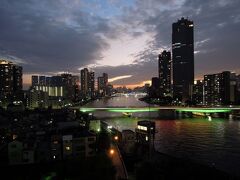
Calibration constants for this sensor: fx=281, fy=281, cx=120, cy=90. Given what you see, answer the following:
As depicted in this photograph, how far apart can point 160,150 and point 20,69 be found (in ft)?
176

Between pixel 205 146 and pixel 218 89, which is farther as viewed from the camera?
pixel 218 89

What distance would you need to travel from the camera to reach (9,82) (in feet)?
192

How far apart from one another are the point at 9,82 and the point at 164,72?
73720 mm

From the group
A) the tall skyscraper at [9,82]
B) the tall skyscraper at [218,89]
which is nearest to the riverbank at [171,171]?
the tall skyscraper at [9,82]

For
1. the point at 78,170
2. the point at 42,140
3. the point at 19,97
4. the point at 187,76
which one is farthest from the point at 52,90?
the point at 78,170

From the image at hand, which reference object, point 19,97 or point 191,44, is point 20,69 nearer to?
point 19,97

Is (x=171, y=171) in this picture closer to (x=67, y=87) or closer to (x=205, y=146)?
(x=205, y=146)

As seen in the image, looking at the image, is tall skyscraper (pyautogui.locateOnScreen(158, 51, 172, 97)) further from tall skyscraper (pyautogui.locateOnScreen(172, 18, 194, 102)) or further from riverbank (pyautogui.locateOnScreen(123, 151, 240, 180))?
riverbank (pyautogui.locateOnScreen(123, 151, 240, 180))

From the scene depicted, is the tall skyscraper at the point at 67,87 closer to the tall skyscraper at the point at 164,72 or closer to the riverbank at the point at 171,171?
the tall skyscraper at the point at 164,72

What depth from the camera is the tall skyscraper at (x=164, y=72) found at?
4409 inches

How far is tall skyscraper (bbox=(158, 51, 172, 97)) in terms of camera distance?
112000 millimetres

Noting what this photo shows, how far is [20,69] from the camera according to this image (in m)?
64.9

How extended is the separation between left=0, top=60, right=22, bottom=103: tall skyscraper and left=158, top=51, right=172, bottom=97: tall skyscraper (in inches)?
2374

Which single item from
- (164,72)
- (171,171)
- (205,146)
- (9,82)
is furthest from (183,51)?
(171,171)
